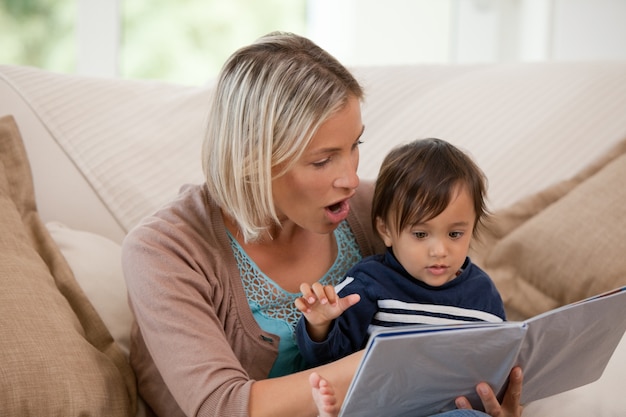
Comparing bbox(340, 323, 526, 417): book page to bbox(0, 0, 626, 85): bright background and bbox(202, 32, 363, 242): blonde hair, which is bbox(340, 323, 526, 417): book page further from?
bbox(0, 0, 626, 85): bright background

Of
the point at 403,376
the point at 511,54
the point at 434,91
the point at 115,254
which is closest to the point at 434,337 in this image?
the point at 403,376

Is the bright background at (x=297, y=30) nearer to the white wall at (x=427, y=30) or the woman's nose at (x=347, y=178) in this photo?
the white wall at (x=427, y=30)

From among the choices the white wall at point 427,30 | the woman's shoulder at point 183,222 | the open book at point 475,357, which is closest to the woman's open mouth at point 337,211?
the woman's shoulder at point 183,222

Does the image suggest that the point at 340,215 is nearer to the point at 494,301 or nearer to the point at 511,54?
the point at 494,301

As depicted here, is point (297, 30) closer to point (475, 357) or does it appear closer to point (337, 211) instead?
point (337, 211)

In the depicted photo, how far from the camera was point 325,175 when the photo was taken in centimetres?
136

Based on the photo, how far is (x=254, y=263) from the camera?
1501mm

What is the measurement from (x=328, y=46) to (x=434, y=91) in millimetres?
2434

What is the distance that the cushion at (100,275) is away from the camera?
62.2 inches

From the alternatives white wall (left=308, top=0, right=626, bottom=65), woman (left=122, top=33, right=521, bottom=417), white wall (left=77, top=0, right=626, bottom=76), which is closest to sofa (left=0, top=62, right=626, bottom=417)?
woman (left=122, top=33, right=521, bottom=417)

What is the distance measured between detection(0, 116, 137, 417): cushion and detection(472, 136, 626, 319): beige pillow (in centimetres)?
91

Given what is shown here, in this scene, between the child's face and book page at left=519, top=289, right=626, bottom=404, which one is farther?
the child's face

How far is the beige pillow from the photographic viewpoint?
1.77 metres

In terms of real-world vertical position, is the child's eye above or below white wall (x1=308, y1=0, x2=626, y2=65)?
above
